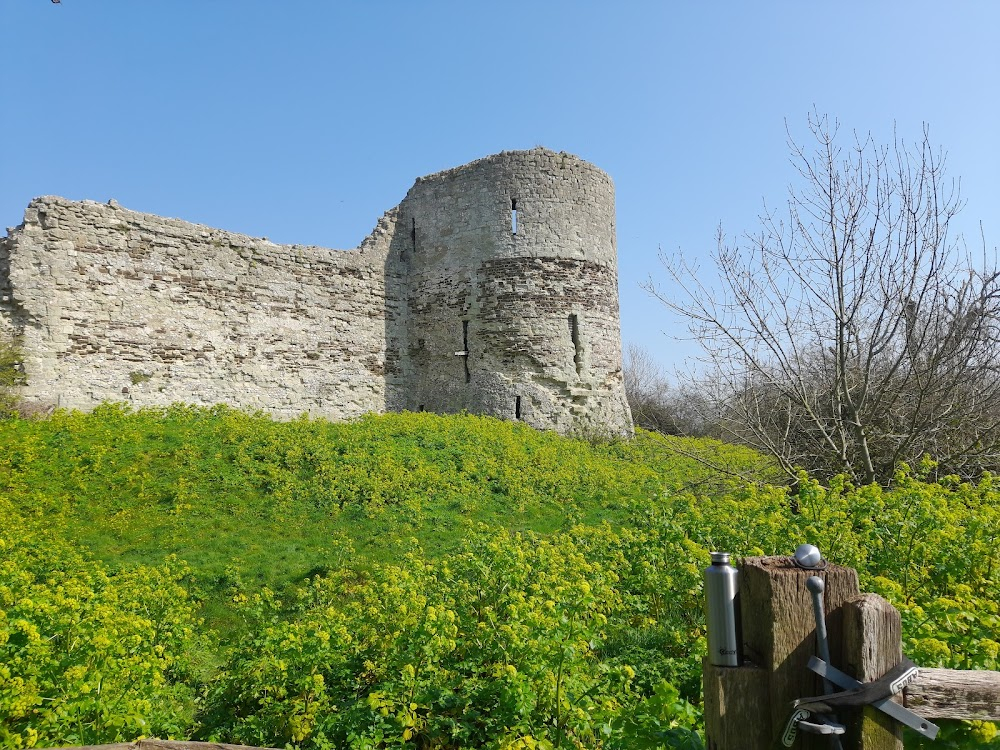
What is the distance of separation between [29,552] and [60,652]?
3.54m

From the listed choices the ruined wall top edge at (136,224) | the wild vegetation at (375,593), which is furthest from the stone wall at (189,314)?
the wild vegetation at (375,593)

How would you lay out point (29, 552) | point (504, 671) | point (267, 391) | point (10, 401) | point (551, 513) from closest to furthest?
1. point (504, 671)
2. point (29, 552)
3. point (551, 513)
4. point (10, 401)
5. point (267, 391)

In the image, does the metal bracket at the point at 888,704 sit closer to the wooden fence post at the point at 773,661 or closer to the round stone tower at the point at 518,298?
the wooden fence post at the point at 773,661

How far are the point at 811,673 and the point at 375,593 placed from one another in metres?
3.53

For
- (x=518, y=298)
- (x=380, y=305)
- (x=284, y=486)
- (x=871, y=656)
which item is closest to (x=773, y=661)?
(x=871, y=656)

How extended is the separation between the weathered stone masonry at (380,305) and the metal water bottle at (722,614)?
1258 cm

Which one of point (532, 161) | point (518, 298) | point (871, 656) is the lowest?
point (871, 656)

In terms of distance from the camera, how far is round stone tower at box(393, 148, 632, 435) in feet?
50.7

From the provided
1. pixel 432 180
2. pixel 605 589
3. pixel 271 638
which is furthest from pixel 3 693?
pixel 432 180

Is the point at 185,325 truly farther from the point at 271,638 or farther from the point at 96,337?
the point at 271,638

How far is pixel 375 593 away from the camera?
487 cm

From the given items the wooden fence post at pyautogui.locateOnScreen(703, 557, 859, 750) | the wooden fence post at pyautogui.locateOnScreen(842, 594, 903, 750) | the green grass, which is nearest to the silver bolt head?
the wooden fence post at pyautogui.locateOnScreen(703, 557, 859, 750)

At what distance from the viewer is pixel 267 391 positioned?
1411 centimetres

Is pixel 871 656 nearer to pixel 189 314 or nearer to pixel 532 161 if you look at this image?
pixel 189 314
